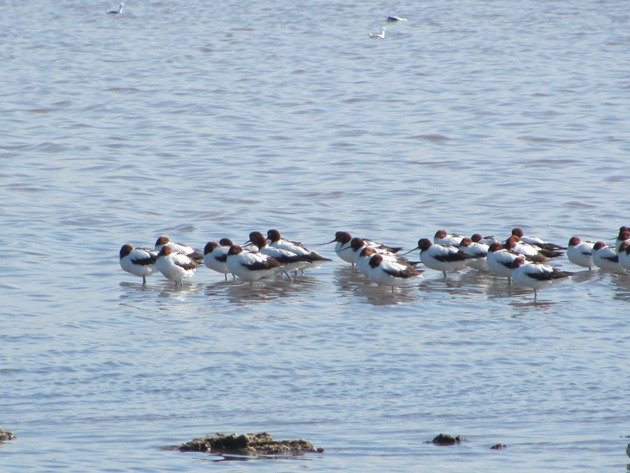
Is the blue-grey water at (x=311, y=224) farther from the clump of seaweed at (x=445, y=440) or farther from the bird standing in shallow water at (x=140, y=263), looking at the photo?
the bird standing in shallow water at (x=140, y=263)

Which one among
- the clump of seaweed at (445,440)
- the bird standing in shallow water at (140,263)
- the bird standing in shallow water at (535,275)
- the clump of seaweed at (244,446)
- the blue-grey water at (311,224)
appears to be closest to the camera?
the clump of seaweed at (244,446)

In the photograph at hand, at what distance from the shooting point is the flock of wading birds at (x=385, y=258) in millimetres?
15180

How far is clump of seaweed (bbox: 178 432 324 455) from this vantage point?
9.20 metres

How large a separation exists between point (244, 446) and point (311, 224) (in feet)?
32.7

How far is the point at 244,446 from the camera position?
30.3 feet

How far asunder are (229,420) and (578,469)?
2.79 metres

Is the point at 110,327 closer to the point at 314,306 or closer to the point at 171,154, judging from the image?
the point at 314,306

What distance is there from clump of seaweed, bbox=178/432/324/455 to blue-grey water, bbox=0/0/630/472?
0.19 meters

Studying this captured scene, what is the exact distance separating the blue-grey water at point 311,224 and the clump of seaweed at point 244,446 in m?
0.19

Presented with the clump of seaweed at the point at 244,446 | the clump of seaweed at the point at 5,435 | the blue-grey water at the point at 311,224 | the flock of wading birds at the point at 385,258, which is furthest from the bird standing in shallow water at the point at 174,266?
the clump of seaweed at the point at 244,446

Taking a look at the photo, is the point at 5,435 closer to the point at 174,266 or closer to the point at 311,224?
the point at 174,266

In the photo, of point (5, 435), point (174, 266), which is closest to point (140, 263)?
point (174, 266)

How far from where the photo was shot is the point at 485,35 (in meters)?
40.6

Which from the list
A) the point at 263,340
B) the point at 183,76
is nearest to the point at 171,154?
the point at 183,76
